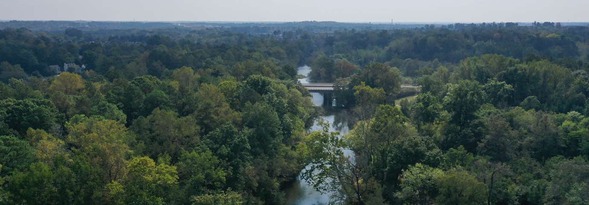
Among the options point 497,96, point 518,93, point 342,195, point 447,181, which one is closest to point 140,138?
point 342,195

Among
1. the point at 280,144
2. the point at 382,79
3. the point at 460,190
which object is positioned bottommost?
the point at 280,144

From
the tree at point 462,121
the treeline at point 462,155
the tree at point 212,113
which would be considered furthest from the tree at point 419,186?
the tree at point 212,113

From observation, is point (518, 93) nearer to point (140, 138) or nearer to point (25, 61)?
point (140, 138)

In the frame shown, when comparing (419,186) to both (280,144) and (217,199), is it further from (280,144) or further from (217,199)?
(280,144)

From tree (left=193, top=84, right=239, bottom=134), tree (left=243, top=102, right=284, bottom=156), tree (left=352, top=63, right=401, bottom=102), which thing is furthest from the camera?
tree (left=352, top=63, right=401, bottom=102)

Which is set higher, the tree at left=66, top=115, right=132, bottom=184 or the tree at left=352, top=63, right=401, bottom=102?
the tree at left=66, top=115, right=132, bottom=184

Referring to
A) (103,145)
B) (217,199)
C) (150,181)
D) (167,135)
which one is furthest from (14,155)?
(217,199)

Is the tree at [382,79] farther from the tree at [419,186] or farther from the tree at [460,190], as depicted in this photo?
the tree at [460,190]

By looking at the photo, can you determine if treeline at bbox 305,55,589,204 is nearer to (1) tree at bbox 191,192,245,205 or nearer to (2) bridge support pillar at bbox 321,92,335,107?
(1) tree at bbox 191,192,245,205

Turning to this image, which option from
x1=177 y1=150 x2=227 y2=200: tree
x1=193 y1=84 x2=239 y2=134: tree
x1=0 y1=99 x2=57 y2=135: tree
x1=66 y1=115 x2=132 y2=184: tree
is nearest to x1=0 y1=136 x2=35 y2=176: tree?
x1=66 y1=115 x2=132 y2=184: tree

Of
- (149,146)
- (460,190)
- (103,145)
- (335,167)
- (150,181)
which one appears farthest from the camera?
(149,146)

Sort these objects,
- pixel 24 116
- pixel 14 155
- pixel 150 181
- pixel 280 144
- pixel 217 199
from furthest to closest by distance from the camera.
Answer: pixel 280 144
pixel 24 116
pixel 14 155
pixel 150 181
pixel 217 199
